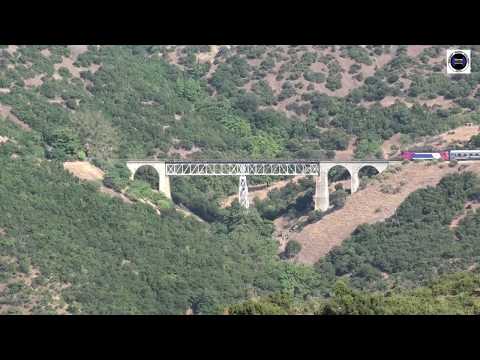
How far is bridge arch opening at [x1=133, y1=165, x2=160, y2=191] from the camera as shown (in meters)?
142

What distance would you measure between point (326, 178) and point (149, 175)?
546 inches

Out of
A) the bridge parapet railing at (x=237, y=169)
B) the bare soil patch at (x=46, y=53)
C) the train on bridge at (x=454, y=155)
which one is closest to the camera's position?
the train on bridge at (x=454, y=155)

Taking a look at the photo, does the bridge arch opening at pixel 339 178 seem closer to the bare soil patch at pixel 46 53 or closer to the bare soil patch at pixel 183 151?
the bare soil patch at pixel 183 151

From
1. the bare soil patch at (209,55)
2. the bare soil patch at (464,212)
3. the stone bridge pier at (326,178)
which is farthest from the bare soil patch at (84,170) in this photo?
the bare soil patch at (209,55)

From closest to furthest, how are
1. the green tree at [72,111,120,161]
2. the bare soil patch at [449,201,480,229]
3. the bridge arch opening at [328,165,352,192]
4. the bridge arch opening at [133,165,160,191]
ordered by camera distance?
the bare soil patch at [449,201,480,229]
the bridge arch opening at [133,165,160,191]
the green tree at [72,111,120,161]
the bridge arch opening at [328,165,352,192]

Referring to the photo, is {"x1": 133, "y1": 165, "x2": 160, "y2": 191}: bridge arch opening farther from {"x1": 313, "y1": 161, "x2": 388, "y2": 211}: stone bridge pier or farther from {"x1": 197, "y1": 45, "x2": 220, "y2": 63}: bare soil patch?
{"x1": 197, "y1": 45, "x2": 220, "y2": 63}: bare soil patch

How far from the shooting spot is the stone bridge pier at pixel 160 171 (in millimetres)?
141000

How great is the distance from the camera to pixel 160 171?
141 meters

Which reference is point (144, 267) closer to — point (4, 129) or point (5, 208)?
point (5, 208)

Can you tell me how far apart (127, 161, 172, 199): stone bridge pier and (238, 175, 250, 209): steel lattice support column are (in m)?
5.48

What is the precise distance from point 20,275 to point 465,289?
124ft

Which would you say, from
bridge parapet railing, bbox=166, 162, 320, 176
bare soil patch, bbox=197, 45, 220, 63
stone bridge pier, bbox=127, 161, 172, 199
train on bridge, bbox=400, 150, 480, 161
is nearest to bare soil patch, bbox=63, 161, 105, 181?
stone bridge pier, bbox=127, 161, 172, 199

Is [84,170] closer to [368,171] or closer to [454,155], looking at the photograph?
[368,171]

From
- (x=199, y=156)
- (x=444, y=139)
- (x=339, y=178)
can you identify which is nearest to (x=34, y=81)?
(x=199, y=156)
